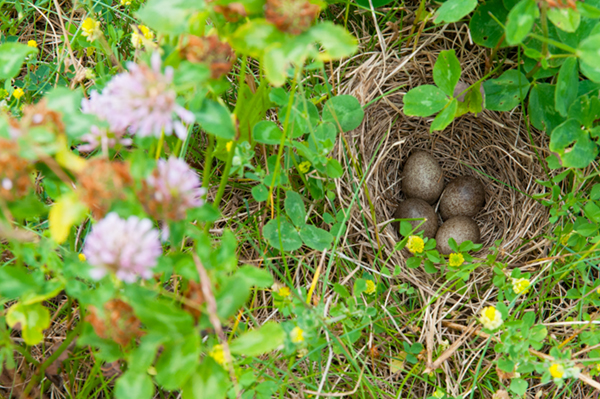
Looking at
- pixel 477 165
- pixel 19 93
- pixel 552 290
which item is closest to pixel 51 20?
pixel 19 93

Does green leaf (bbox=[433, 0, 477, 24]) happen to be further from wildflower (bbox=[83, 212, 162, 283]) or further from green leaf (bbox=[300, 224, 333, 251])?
wildflower (bbox=[83, 212, 162, 283])

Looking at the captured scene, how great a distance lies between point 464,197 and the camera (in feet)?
5.49

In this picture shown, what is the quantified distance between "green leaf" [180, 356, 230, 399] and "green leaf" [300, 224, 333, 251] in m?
0.57

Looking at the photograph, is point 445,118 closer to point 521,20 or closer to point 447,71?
point 447,71

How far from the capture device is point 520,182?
61.1 inches

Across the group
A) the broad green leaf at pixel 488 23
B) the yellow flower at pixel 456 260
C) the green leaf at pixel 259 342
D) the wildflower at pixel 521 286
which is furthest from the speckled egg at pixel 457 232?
the green leaf at pixel 259 342

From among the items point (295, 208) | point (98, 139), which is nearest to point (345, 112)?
point (295, 208)

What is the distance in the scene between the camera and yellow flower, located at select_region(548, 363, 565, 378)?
937mm

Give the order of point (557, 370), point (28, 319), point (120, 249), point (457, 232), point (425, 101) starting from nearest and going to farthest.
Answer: point (120, 249)
point (28, 319)
point (557, 370)
point (425, 101)
point (457, 232)

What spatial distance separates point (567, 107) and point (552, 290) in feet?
1.80

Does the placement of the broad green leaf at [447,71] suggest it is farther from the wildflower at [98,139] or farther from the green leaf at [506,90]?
the wildflower at [98,139]

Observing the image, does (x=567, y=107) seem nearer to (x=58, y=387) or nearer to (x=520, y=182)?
(x=520, y=182)

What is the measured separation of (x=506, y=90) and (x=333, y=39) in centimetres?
83

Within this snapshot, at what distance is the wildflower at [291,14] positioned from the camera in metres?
0.64
